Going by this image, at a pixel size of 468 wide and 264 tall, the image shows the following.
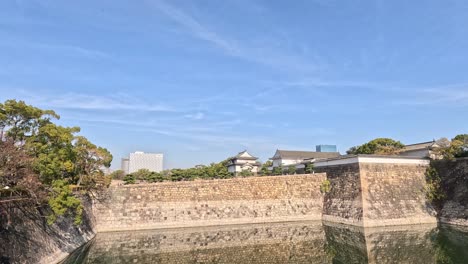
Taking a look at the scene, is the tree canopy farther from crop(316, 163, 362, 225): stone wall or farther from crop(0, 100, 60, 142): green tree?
crop(316, 163, 362, 225): stone wall

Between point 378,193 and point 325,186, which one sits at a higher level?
point 325,186

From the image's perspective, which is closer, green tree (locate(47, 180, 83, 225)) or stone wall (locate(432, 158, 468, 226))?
green tree (locate(47, 180, 83, 225))

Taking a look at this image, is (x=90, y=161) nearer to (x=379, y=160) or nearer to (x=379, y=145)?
(x=379, y=160)

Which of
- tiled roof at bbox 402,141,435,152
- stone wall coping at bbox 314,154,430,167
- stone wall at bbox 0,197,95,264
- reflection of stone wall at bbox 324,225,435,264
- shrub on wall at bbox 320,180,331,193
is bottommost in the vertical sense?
reflection of stone wall at bbox 324,225,435,264

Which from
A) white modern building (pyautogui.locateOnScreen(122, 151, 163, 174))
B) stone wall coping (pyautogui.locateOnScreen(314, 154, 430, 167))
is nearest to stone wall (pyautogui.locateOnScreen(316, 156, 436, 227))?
stone wall coping (pyautogui.locateOnScreen(314, 154, 430, 167))

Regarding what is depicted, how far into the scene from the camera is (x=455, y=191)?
733 inches

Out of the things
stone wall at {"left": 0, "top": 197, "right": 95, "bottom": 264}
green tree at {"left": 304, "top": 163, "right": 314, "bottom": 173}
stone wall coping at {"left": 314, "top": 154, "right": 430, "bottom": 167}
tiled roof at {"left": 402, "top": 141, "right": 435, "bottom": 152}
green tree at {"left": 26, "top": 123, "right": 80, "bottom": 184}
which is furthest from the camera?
tiled roof at {"left": 402, "top": 141, "right": 435, "bottom": 152}

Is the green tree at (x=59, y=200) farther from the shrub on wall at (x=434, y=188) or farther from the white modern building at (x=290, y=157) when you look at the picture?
the white modern building at (x=290, y=157)

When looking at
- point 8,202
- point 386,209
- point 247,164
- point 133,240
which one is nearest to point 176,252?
point 133,240

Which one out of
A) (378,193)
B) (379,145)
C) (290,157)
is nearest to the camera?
(378,193)

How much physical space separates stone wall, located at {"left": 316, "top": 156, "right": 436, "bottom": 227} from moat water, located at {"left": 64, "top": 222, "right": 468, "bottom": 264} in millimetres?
887

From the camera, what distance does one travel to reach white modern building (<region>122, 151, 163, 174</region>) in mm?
75188

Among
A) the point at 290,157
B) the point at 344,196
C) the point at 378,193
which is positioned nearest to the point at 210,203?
the point at 344,196

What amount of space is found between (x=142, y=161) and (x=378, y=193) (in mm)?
64164
